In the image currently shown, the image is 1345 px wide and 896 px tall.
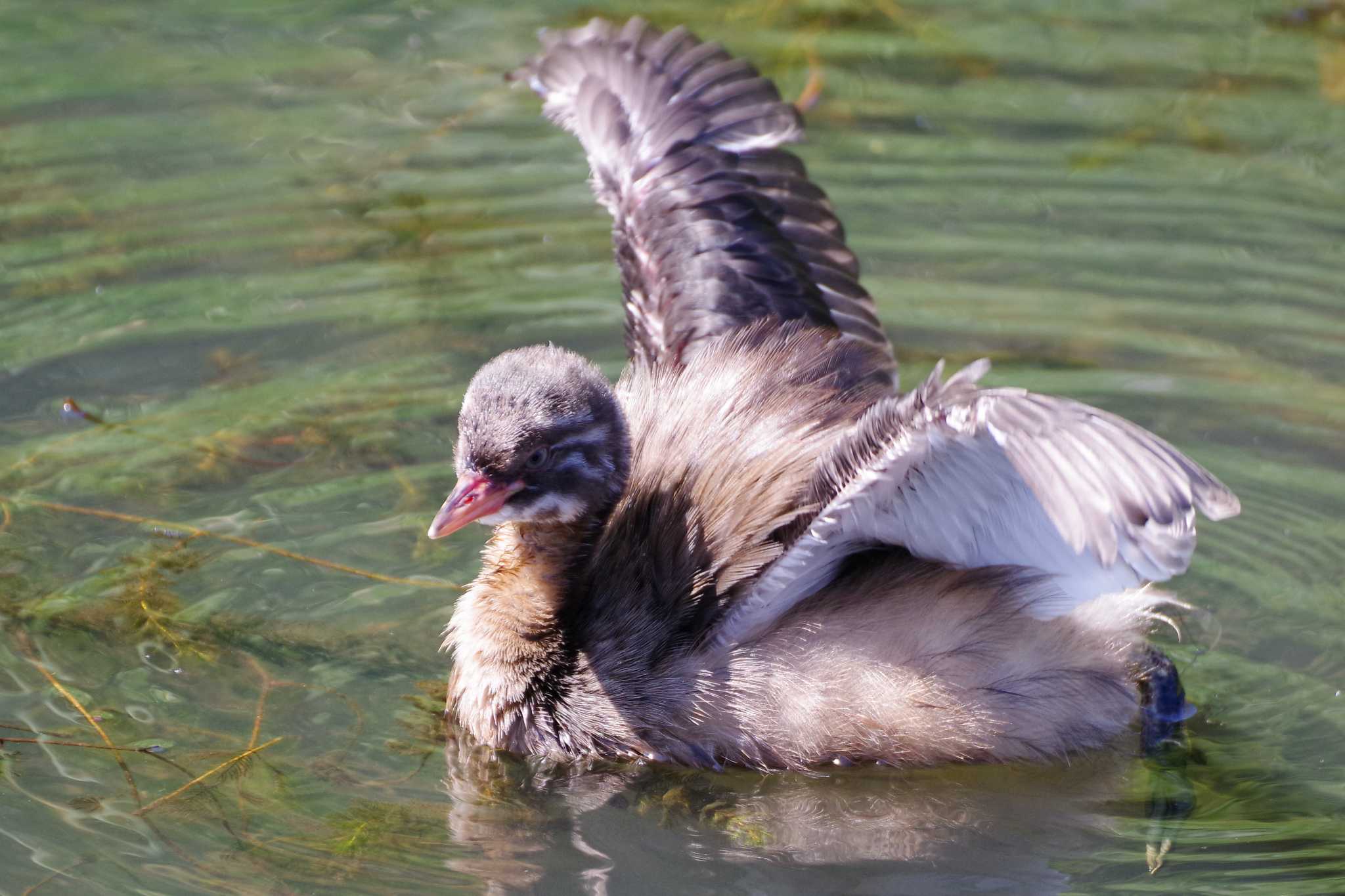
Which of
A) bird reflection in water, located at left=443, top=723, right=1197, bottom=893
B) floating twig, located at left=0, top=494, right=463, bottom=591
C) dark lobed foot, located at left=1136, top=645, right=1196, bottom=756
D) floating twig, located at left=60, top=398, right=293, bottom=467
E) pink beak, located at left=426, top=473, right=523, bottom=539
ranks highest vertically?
pink beak, located at left=426, top=473, right=523, bottom=539

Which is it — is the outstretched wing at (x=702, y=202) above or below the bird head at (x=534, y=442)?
above

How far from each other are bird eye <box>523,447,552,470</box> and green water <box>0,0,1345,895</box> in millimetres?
846

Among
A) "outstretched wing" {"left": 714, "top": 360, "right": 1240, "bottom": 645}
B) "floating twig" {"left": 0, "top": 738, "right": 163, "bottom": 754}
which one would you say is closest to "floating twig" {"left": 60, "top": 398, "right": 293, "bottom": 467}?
"floating twig" {"left": 0, "top": 738, "right": 163, "bottom": 754}

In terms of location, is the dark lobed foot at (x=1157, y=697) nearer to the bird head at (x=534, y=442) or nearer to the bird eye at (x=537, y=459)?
the bird head at (x=534, y=442)

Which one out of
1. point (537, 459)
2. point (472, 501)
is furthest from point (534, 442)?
point (472, 501)

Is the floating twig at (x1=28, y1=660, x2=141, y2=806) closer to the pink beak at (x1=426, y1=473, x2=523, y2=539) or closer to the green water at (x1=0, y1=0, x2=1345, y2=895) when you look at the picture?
the green water at (x1=0, y1=0, x2=1345, y2=895)

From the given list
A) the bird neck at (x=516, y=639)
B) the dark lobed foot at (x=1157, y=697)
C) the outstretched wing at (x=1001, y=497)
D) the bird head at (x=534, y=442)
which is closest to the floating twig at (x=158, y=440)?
the bird neck at (x=516, y=639)

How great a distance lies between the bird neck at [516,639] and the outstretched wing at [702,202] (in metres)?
0.94

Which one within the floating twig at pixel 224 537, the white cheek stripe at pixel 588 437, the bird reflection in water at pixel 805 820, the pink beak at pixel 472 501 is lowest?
the bird reflection in water at pixel 805 820

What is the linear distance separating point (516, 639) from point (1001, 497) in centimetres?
152

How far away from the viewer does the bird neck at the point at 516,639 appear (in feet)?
18.4

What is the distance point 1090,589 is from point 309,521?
269cm

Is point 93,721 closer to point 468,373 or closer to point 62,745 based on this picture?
point 62,745

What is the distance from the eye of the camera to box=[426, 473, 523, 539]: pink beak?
5387mm
